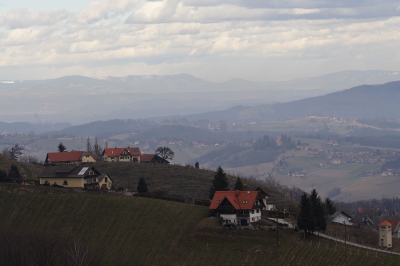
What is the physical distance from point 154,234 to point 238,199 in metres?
8.71

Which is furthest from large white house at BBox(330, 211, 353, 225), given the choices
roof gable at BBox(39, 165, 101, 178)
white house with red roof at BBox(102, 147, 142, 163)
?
white house with red roof at BBox(102, 147, 142, 163)

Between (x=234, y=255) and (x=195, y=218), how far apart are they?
11316 mm

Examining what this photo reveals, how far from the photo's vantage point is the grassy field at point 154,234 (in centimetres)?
6781

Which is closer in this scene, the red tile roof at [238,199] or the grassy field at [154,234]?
the grassy field at [154,234]

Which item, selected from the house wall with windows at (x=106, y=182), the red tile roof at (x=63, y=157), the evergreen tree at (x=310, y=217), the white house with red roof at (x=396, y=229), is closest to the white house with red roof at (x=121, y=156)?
the red tile roof at (x=63, y=157)

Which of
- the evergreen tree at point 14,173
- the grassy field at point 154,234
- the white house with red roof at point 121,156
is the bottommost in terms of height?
the grassy field at point 154,234

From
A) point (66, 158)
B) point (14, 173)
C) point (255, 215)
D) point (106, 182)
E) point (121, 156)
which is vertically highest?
point (121, 156)

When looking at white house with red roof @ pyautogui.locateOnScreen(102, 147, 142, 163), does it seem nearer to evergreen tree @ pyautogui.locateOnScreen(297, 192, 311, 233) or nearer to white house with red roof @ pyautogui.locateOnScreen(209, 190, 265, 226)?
white house with red roof @ pyautogui.locateOnScreen(209, 190, 265, 226)

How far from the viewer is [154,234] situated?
3059 inches

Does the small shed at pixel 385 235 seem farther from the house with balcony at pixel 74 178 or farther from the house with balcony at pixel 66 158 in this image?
the house with balcony at pixel 66 158

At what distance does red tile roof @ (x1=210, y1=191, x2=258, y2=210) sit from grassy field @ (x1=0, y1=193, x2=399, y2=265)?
2.05 meters

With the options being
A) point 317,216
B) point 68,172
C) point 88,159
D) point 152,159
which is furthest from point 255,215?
point 152,159

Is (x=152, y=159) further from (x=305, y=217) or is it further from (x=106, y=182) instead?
(x=305, y=217)

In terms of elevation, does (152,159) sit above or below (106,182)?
above
